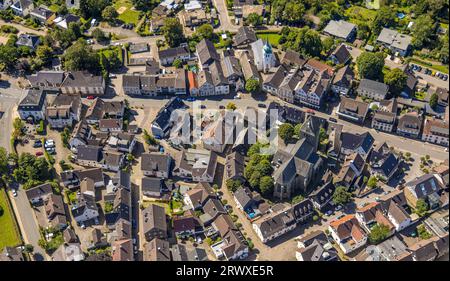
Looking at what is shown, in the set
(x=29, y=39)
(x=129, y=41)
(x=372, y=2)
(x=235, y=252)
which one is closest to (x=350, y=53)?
(x=372, y=2)

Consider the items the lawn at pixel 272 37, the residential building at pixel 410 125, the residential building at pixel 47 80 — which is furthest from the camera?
the lawn at pixel 272 37

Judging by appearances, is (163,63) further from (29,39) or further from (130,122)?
(29,39)

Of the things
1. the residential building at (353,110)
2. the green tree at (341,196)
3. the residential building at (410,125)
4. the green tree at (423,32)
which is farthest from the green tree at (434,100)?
the green tree at (341,196)

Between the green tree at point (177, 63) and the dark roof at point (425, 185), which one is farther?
the green tree at point (177, 63)

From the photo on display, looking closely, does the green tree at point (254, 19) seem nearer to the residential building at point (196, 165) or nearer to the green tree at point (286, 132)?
the green tree at point (286, 132)

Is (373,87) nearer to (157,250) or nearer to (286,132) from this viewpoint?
(286,132)

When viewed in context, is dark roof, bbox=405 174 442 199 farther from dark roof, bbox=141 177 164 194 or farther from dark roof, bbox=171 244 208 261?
dark roof, bbox=141 177 164 194
